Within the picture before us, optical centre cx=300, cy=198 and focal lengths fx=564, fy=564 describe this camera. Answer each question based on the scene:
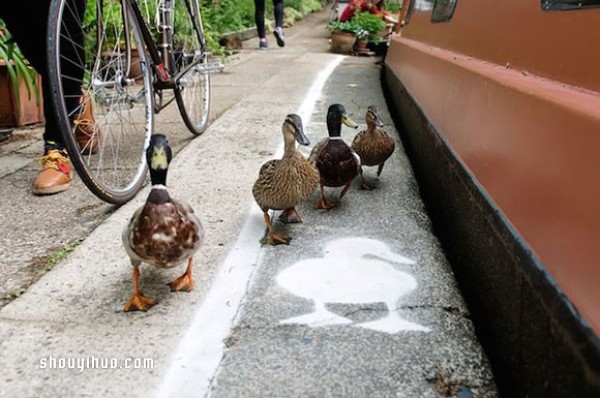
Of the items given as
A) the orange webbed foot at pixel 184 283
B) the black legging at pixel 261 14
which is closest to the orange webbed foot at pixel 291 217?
the orange webbed foot at pixel 184 283

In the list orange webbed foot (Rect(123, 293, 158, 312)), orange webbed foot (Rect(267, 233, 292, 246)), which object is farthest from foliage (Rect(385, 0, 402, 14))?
orange webbed foot (Rect(123, 293, 158, 312))

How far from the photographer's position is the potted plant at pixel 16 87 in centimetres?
394

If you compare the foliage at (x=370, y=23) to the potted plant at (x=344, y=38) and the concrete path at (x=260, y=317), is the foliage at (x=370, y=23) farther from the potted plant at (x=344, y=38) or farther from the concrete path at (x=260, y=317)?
the concrete path at (x=260, y=317)

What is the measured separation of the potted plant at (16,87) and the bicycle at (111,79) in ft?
2.46

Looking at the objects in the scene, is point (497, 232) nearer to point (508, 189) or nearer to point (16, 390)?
point (508, 189)

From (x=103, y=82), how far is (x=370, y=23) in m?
8.52

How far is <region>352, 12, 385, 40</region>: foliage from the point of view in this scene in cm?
→ 1052

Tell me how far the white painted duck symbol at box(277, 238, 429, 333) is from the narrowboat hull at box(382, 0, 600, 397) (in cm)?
25

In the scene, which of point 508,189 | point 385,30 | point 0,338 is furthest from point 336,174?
point 385,30

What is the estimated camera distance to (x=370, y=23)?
10.7 meters

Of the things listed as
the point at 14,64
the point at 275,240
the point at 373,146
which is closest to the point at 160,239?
the point at 275,240

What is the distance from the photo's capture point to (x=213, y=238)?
8.01ft

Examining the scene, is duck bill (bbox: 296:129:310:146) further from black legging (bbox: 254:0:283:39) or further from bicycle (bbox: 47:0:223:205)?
black legging (bbox: 254:0:283:39)

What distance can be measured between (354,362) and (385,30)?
34.5ft
